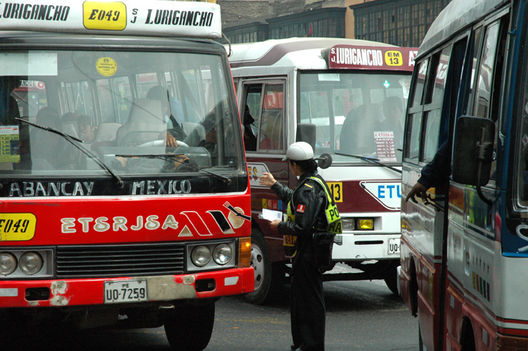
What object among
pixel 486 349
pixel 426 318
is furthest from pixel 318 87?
pixel 486 349

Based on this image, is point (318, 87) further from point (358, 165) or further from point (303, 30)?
point (303, 30)

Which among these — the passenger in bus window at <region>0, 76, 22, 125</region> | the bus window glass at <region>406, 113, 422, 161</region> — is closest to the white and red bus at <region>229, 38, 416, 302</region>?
the bus window glass at <region>406, 113, 422, 161</region>

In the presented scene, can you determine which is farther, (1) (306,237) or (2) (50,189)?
(1) (306,237)

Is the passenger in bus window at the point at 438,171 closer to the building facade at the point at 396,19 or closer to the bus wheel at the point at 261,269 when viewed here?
the bus wheel at the point at 261,269

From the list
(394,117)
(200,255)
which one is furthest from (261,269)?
→ (200,255)

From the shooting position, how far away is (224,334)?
821 centimetres

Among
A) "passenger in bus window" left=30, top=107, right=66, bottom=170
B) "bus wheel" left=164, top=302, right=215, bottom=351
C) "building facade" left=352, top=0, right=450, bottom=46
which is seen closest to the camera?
"passenger in bus window" left=30, top=107, right=66, bottom=170

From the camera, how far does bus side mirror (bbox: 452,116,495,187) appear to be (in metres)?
3.61

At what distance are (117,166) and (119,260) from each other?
640mm

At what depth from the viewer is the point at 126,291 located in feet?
20.0

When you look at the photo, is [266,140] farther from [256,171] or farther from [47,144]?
[47,144]

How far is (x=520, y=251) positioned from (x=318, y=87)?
6171 millimetres

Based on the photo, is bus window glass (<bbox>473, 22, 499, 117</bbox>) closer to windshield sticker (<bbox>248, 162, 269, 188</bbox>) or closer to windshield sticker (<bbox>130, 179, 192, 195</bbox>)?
windshield sticker (<bbox>130, 179, 192, 195</bbox>)

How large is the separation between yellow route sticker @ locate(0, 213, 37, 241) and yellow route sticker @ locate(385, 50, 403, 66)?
5.08m
